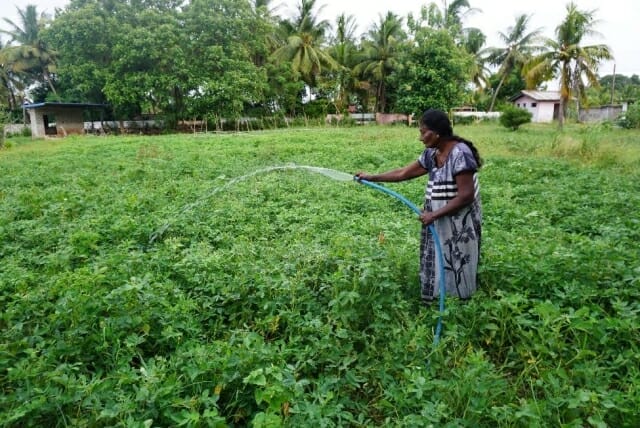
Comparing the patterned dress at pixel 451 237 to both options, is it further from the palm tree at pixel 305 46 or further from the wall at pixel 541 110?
the wall at pixel 541 110

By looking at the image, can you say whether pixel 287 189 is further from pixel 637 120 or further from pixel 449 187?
pixel 637 120

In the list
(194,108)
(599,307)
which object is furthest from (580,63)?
(599,307)

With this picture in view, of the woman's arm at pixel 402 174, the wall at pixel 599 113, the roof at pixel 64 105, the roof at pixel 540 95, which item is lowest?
the woman's arm at pixel 402 174

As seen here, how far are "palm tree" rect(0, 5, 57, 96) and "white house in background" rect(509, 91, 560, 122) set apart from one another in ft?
123

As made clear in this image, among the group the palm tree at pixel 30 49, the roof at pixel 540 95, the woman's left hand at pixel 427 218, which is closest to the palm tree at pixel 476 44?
the roof at pixel 540 95

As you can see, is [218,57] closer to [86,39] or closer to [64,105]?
[86,39]

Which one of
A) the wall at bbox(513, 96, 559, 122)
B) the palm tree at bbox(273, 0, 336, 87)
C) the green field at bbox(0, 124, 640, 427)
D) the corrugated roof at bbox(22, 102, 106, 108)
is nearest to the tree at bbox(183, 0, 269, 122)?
the palm tree at bbox(273, 0, 336, 87)

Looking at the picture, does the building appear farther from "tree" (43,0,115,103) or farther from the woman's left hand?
the woman's left hand

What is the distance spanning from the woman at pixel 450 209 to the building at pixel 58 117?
27.9 metres

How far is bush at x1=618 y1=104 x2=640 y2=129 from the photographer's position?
795 inches

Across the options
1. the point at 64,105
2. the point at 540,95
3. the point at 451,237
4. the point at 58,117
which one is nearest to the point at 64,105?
the point at 64,105

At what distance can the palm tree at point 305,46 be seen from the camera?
2959 centimetres

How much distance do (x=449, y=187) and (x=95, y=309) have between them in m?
2.54

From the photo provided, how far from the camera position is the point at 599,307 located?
2965 mm
